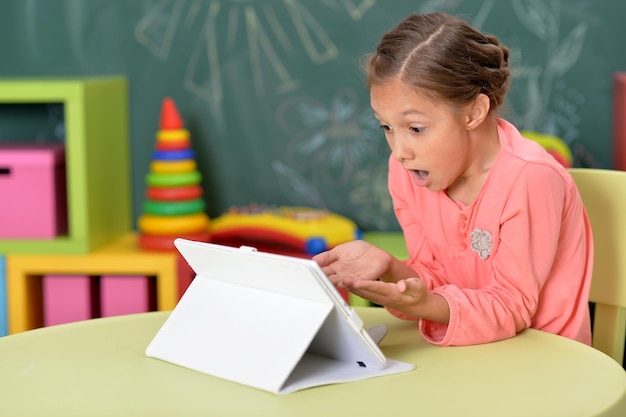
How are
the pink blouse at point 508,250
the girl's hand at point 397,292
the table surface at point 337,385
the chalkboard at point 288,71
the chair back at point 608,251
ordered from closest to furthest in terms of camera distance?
the table surface at point 337,385, the girl's hand at point 397,292, the pink blouse at point 508,250, the chair back at point 608,251, the chalkboard at point 288,71

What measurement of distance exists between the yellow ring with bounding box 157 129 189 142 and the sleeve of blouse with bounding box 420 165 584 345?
1.22 m

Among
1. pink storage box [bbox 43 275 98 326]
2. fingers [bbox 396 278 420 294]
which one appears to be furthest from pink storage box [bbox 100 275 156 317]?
fingers [bbox 396 278 420 294]

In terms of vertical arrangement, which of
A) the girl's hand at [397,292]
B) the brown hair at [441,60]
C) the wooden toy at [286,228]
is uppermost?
the brown hair at [441,60]

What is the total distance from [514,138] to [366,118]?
1.20 metres

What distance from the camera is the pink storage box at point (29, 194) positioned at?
2.34 metres

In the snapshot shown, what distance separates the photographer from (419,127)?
1.34 meters

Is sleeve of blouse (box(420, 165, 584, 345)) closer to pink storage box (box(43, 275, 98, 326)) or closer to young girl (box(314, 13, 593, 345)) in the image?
young girl (box(314, 13, 593, 345))

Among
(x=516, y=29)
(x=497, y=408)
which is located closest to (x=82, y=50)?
(x=516, y=29)

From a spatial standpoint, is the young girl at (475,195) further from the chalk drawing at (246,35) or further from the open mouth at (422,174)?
the chalk drawing at (246,35)

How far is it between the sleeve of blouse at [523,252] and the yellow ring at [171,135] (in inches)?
48.2

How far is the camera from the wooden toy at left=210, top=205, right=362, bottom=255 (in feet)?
7.73

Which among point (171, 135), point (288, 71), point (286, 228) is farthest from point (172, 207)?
point (288, 71)

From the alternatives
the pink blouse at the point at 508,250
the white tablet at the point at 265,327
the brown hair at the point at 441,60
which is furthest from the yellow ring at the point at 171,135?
the white tablet at the point at 265,327

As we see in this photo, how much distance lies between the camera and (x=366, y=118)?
2.62 metres
